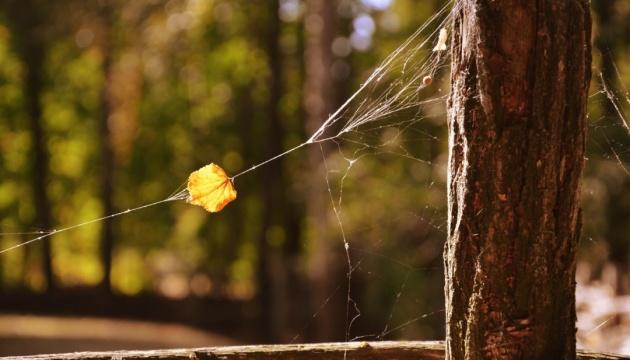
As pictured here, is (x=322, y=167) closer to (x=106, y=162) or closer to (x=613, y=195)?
(x=613, y=195)

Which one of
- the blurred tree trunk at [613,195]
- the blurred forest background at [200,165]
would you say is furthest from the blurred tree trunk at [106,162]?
the blurred tree trunk at [613,195]

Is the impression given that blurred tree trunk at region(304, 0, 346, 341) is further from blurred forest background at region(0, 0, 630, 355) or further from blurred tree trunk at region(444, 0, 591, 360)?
blurred tree trunk at region(444, 0, 591, 360)

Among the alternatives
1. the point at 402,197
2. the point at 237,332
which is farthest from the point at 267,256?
the point at 402,197

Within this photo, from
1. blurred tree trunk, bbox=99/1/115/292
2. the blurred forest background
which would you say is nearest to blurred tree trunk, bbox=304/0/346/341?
the blurred forest background

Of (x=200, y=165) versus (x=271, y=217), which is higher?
(x=200, y=165)

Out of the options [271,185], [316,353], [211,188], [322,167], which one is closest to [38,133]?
[271,185]

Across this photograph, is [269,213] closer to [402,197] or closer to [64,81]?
[402,197]
